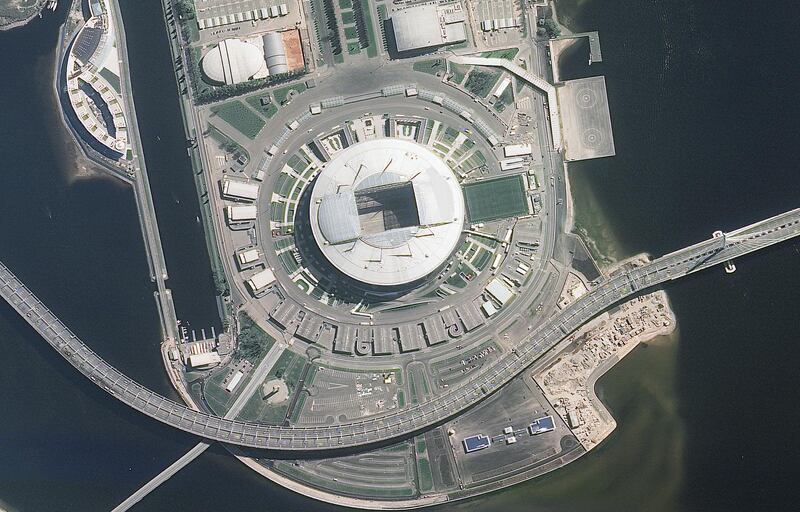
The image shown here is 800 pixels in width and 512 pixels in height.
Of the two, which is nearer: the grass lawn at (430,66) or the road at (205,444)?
the road at (205,444)

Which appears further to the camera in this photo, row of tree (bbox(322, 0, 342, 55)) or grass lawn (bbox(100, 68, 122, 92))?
row of tree (bbox(322, 0, 342, 55))

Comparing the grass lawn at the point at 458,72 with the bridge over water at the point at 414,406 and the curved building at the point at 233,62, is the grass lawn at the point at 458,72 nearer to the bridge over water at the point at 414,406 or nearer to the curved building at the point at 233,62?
the curved building at the point at 233,62

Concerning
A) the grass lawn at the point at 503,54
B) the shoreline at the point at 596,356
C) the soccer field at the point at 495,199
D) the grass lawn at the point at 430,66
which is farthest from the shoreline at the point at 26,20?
the shoreline at the point at 596,356

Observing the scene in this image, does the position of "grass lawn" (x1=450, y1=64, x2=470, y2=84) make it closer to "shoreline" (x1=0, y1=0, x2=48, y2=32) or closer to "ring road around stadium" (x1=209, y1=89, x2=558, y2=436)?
"ring road around stadium" (x1=209, y1=89, x2=558, y2=436)

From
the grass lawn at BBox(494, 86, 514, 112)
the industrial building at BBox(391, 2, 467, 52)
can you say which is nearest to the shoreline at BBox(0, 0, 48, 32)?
the industrial building at BBox(391, 2, 467, 52)

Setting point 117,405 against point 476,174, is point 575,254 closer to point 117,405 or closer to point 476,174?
point 476,174
